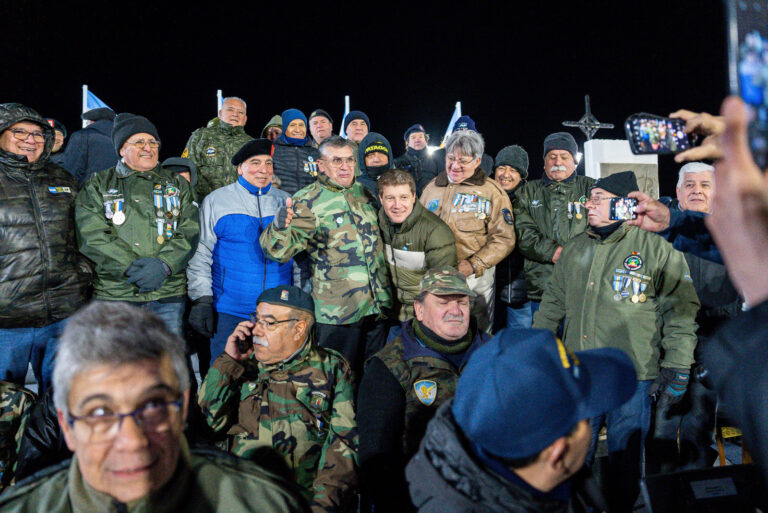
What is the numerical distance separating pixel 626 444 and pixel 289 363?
222 cm

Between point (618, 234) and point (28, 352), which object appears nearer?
point (618, 234)

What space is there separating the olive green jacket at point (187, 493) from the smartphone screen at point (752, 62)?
1.42 meters

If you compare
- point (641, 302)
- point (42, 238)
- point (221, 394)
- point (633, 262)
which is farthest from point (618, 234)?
point (42, 238)

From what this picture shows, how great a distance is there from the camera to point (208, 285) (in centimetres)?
464

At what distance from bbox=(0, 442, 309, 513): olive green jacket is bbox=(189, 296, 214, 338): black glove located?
295cm

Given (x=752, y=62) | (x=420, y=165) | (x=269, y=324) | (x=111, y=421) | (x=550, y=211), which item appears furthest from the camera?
(x=420, y=165)

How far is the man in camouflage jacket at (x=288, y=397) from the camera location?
296 centimetres

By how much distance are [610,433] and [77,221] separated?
13.2 feet

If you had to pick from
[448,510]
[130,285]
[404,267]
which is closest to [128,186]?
[130,285]

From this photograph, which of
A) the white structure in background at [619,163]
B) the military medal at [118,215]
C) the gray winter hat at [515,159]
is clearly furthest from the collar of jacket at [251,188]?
the white structure in background at [619,163]

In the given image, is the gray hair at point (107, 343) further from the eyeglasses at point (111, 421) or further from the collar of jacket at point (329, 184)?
the collar of jacket at point (329, 184)

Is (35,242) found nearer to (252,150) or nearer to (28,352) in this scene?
(28,352)

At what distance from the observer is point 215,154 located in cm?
655

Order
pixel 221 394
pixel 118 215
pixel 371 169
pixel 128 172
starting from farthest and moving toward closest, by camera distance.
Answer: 1. pixel 371 169
2. pixel 128 172
3. pixel 118 215
4. pixel 221 394
